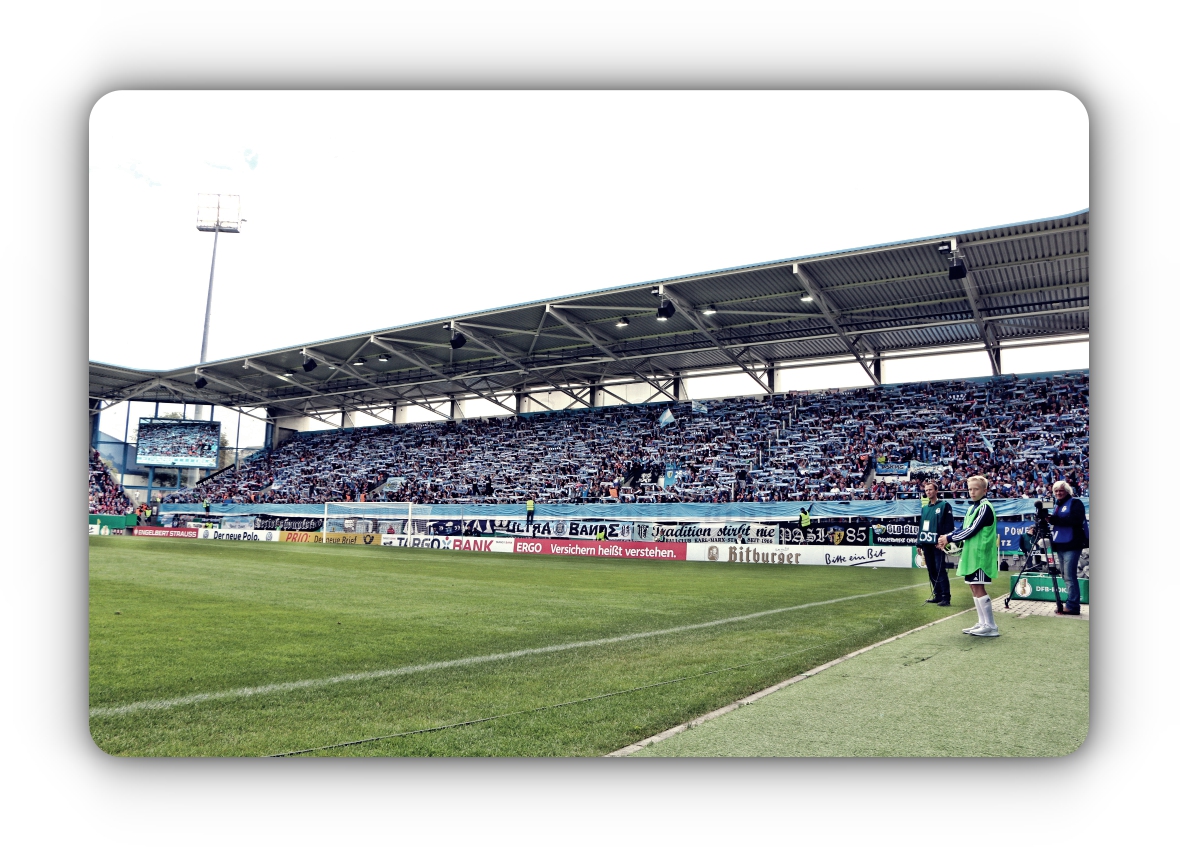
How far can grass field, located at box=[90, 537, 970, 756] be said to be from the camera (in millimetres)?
3412

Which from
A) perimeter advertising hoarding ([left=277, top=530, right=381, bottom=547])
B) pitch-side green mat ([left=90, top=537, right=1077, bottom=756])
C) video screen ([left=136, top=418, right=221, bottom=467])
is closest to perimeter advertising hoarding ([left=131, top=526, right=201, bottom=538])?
perimeter advertising hoarding ([left=277, top=530, right=381, bottom=547])

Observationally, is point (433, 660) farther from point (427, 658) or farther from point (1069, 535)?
point (1069, 535)

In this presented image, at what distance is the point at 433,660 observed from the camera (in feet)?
15.6

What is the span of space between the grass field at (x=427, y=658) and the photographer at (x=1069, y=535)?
1277 millimetres

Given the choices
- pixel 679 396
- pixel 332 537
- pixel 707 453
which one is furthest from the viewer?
pixel 332 537

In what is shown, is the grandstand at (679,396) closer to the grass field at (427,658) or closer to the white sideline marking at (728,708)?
the grass field at (427,658)

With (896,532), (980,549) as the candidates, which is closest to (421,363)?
(896,532)

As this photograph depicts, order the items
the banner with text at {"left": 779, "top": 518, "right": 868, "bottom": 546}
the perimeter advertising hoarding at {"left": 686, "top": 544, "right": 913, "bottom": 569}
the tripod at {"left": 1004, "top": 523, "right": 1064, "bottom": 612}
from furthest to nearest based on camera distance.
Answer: the banner with text at {"left": 779, "top": 518, "right": 868, "bottom": 546} → the perimeter advertising hoarding at {"left": 686, "top": 544, "right": 913, "bottom": 569} → the tripod at {"left": 1004, "top": 523, "right": 1064, "bottom": 612}

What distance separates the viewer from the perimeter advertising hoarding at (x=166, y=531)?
2491 centimetres

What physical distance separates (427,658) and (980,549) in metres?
4.30

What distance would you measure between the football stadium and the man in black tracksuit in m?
0.08

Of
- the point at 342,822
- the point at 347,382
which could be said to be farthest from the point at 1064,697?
the point at 347,382

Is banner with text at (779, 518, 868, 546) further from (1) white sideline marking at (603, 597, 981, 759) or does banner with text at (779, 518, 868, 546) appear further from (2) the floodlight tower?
(2) the floodlight tower
